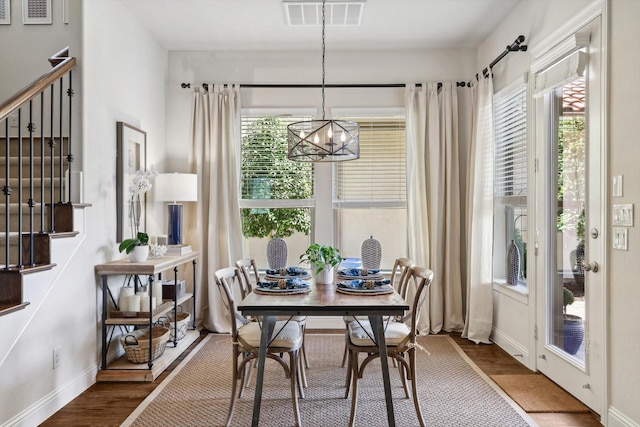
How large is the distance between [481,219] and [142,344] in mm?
3135

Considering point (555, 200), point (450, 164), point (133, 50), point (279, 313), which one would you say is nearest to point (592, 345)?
point (555, 200)

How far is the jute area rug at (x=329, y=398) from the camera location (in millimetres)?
2650

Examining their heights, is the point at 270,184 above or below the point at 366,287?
above

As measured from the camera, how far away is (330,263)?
3.07 meters

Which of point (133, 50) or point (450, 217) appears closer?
point (133, 50)

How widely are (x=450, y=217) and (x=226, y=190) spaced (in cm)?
234

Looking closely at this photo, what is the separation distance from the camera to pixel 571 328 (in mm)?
3004

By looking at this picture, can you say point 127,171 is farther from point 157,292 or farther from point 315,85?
point 315,85

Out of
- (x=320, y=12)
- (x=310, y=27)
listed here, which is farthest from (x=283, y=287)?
(x=310, y=27)

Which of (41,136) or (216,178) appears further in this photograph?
(216,178)

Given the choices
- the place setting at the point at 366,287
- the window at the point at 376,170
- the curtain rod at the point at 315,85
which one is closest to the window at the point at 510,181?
the curtain rod at the point at 315,85
